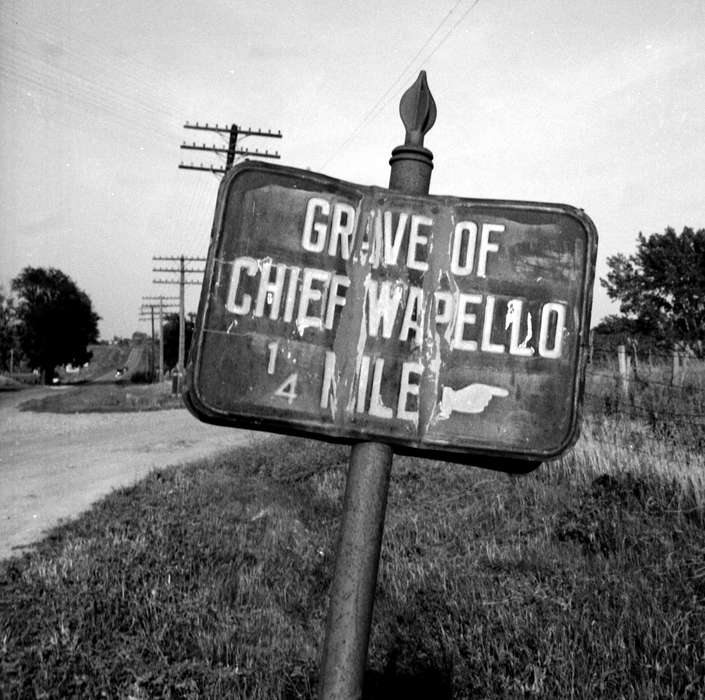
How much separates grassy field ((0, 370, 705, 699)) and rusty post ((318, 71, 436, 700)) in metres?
1.42

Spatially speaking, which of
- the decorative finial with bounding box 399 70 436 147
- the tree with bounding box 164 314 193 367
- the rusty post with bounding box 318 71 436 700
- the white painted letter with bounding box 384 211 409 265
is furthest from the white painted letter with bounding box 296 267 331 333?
the tree with bounding box 164 314 193 367

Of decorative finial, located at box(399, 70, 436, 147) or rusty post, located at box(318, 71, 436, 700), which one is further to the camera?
decorative finial, located at box(399, 70, 436, 147)

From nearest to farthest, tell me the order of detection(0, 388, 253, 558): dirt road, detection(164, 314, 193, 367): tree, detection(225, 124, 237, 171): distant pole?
detection(0, 388, 253, 558): dirt road → detection(225, 124, 237, 171): distant pole → detection(164, 314, 193, 367): tree

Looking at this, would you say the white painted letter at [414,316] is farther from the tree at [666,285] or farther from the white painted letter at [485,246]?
the tree at [666,285]

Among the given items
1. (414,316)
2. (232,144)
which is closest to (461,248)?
(414,316)

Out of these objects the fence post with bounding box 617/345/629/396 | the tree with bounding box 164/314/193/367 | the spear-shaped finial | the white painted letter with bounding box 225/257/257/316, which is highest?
the tree with bounding box 164/314/193/367

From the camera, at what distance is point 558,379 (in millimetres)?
1269

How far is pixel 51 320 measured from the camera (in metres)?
53.8

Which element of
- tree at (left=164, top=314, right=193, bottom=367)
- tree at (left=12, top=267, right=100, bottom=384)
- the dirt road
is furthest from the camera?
tree at (left=164, top=314, right=193, bottom=367)

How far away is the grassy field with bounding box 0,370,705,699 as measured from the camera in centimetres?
257

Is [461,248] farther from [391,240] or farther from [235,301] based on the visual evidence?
[235,301]

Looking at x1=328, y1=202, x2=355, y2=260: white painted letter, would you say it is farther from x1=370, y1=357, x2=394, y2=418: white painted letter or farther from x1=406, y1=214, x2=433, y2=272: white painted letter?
x1=370, y1=357, x2=394, y2=418: white painted letter

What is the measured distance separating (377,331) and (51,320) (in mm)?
58324

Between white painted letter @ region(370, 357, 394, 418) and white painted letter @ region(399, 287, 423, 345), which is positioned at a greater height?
white painted letter @ region(399, 287, 423, 345)
